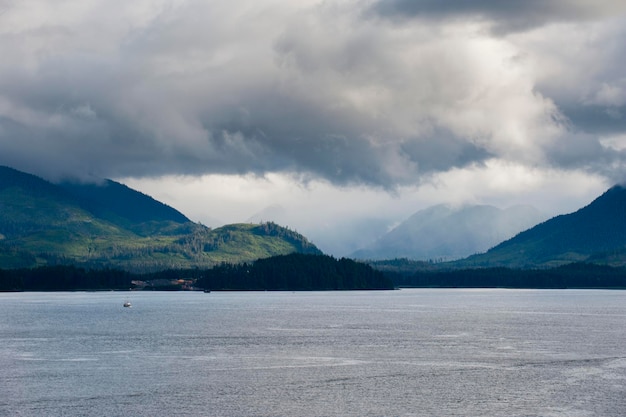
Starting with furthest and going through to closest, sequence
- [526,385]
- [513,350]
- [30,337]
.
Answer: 1. [30,337]
2. [513,350]
3. [526,385]

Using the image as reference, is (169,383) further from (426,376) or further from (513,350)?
(513,350)

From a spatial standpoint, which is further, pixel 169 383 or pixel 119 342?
pixel 119 342

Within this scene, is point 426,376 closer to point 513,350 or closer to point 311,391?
point 311,391

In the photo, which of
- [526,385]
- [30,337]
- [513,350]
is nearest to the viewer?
[526,385]

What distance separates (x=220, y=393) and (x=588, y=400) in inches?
1833

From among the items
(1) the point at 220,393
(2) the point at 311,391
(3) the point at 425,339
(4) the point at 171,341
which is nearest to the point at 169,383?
(1) the point at 220,393

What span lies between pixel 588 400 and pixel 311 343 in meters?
75.5

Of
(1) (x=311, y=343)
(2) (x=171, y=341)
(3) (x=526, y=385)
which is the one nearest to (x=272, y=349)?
(1) (x=311, y=343)

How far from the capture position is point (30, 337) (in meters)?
192

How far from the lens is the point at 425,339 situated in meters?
183

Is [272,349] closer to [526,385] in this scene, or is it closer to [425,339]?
[425,339]

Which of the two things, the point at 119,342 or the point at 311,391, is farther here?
the point at 119,342

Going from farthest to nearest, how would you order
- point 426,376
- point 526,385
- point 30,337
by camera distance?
point 30,337 < point 426,376 < point 526,385

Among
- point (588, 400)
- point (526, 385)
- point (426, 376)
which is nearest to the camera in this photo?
point (588, 400)
